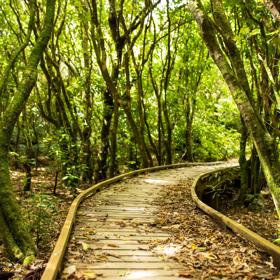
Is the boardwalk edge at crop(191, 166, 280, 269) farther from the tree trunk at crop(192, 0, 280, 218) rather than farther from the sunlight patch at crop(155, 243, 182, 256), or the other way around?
the sunlight patch at crop(155, 243, 182, 256)

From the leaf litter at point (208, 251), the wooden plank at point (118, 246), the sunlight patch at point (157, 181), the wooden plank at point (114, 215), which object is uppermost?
the sunlight patch at point (157, 181)

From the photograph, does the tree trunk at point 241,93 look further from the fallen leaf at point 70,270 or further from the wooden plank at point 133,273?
the fallen leaf at point 70,270

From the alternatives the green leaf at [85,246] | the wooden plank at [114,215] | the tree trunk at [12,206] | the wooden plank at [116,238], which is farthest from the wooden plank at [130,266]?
the wooden plank at [114,215]

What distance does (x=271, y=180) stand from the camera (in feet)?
17.3

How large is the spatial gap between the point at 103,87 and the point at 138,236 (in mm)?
10791

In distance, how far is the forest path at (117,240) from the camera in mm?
4594

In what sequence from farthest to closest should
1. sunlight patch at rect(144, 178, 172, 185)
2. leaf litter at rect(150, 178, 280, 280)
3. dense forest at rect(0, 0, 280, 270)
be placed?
sunlight patch at rect(144, 178, 172, 185)
dense forest at rect(0, 0, 280, 270)
leaf litter at rect(150, 178, 280, 280)

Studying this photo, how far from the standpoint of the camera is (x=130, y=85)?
51.7 ft

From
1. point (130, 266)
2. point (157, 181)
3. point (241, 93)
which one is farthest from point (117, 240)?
point (157, 181)

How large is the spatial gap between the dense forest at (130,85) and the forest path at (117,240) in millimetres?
1459

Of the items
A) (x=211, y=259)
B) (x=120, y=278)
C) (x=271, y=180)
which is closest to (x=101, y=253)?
(x=120, y=278)

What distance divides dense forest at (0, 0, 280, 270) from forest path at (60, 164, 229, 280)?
146 cm

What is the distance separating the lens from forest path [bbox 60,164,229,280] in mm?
4594

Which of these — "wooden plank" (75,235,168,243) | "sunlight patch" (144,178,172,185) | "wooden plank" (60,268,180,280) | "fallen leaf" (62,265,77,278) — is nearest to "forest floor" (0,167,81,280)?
"wooden plank" (75,235,168,243)
